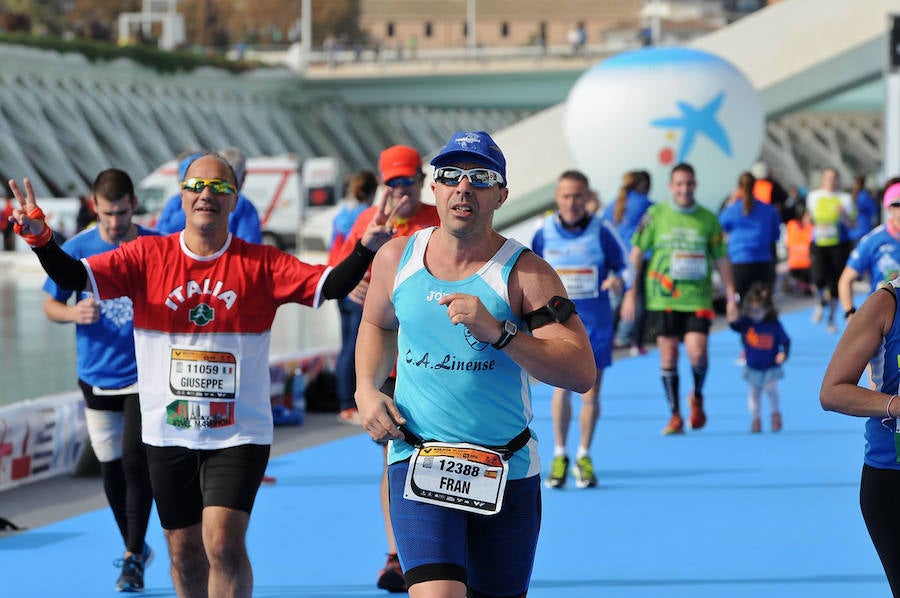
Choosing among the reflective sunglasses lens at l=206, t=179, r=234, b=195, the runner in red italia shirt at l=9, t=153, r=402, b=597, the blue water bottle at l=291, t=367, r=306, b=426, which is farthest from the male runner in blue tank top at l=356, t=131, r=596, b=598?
the blue water bottle at l=291, t=367, r=306, b=426

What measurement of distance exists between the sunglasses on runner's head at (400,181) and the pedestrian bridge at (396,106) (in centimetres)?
2273

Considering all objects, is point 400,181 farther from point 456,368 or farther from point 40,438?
point 40,438

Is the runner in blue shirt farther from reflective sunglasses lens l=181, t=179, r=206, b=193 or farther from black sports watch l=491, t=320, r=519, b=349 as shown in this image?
black sports watch l=491, t=320, r=519, b=349

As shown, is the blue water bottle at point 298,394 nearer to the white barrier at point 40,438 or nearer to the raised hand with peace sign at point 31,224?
the white barrier at point 40,438

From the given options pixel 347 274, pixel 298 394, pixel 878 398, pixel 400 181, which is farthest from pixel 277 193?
pixel 878 398

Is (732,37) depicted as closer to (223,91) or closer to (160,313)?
(160,313)

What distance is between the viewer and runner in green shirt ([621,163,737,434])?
10.7 m

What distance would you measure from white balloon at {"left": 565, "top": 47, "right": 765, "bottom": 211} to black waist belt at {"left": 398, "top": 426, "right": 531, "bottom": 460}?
50.7ft

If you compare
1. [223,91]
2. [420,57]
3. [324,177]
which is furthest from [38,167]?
[420,57]

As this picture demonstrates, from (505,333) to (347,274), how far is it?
140cm

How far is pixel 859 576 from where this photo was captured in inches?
275

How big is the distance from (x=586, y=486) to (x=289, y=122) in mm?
58540

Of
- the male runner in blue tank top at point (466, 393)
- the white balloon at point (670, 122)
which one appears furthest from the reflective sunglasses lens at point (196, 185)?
the white balloon at point (670, 122)

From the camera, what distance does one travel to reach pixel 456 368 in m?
4.17
